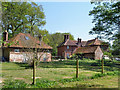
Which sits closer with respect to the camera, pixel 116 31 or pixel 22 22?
pixel 116 31

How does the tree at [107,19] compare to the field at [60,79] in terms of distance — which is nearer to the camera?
the field at [60,79]

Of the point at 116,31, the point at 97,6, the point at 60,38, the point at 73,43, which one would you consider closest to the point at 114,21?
the point at 116,31

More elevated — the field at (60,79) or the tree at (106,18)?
the tree at (106,18)

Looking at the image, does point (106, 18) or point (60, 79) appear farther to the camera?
point (106, 18)

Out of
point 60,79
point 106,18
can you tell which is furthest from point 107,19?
point 60,79

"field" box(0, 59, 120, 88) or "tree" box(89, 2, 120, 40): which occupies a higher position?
"tree" box(89, 2, 120, 40)

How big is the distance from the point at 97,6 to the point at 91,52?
1895cm

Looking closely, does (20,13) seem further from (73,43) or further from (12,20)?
(73,43)

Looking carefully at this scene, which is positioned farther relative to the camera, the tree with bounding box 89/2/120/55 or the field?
the tree with bounding box 89/2/120/55

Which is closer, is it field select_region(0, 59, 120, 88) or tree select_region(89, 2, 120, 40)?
field select_region(0, 59, 120, 88)

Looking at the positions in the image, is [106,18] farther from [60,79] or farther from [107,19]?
[60,79]

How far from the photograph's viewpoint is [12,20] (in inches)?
1446

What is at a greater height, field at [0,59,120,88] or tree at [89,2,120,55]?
tree at [89,2,120,55]

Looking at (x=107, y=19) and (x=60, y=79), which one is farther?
(x=107, y=19)
